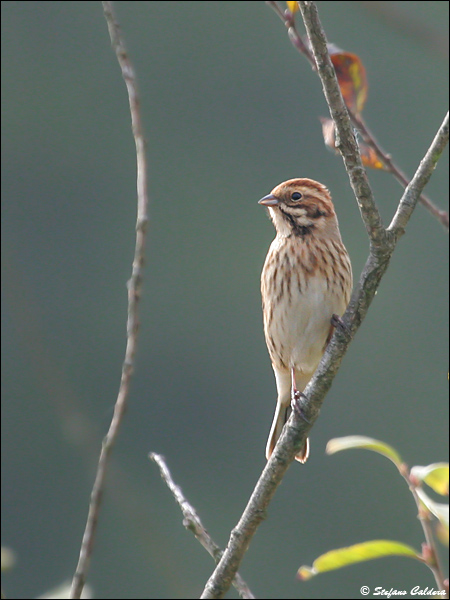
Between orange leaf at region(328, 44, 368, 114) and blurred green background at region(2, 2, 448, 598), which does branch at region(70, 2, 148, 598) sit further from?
blurred green background at region(2, 2, 448, 598)

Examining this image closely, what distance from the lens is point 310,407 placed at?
265 centimetres

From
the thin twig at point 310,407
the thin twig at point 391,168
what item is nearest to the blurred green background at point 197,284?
the thin twig at point 391,168

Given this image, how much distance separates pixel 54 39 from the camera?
771 inches

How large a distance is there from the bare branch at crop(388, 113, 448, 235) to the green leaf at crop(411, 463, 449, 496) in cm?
72

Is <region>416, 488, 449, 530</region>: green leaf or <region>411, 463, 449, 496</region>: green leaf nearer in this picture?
<region>416, 488, 449, 530</region>: green leaf

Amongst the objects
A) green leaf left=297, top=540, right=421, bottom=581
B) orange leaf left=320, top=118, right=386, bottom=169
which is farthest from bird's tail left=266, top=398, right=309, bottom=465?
orange leaf left=320, top=118, right=386, bottom=169

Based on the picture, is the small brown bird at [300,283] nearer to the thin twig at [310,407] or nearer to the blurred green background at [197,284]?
the thin twig at [310,407]

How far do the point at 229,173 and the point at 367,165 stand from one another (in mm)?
15531

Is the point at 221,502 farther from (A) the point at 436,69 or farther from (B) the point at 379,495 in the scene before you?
(A) the point at 436,69

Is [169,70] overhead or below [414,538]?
overhead

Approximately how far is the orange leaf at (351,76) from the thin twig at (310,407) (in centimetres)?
74

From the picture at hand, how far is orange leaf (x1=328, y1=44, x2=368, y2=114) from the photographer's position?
10.3ft

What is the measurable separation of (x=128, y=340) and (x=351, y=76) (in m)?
1.27

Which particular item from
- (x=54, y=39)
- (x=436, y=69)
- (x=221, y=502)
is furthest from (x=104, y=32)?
(x=221, y=502)
